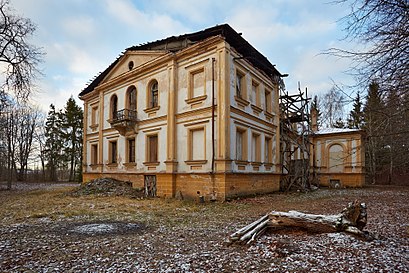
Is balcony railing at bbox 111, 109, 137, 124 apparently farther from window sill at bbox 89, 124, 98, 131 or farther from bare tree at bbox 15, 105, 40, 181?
bare tree at bbox 15, 105, 40, 181

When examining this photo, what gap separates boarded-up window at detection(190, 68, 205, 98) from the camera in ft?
44.4

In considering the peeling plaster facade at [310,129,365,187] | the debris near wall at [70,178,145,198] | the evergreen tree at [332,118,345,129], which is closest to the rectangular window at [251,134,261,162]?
the debris near wall at [70,178,145,198]

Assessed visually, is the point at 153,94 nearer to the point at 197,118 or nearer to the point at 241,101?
the point at 197,118

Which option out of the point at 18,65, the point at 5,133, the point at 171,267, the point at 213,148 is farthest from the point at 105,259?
the point at 5,133

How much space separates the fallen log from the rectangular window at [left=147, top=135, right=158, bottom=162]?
33.0 feet

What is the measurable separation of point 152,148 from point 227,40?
727cm

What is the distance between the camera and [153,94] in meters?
16.0

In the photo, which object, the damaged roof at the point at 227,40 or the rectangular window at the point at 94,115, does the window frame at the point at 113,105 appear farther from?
the damaged roof at the point at 227,40

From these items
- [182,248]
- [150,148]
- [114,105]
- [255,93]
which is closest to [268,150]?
[255,93]

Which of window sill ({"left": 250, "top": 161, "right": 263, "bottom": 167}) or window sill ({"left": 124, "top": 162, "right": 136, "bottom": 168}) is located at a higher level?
window sill ({"left": 250, "top": 161, "right": 263, "bottom": 167})

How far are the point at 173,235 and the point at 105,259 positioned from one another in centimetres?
188

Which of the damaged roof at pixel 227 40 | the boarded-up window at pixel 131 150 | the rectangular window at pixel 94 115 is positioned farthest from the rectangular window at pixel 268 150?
the rectangular window at pixel 94 115

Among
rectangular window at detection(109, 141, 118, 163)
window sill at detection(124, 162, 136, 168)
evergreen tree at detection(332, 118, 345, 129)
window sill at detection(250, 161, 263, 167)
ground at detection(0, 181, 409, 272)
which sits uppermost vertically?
Result: evergreen tree at detection(332, 118, 345, 129)

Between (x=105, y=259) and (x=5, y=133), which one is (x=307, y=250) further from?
(x=5, y=133)
